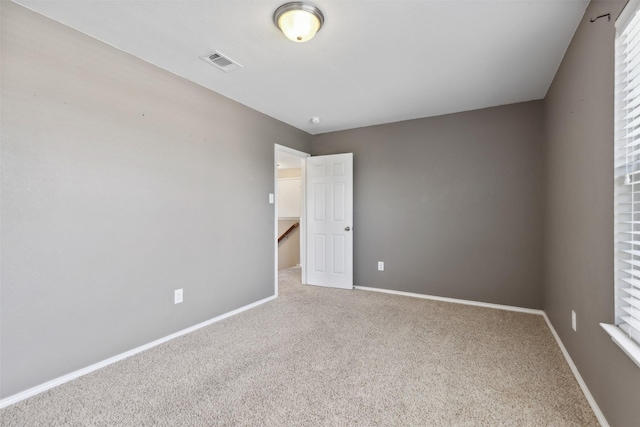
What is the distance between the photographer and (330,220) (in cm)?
441

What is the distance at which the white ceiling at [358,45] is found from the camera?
182 centimetres

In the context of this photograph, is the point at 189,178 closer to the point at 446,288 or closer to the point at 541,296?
the point at 446,288

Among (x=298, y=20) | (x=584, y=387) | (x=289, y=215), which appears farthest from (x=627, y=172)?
(x=289, y=215)

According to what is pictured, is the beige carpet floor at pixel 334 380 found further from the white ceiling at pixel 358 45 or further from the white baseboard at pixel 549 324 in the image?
Answer: the white ceiling at pixel 358 45

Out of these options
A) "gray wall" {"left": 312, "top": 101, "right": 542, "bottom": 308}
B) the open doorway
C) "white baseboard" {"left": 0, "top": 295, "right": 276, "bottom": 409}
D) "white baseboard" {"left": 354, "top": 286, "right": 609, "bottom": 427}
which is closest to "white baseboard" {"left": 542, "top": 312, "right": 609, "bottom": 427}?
"white baseboard" {"left": 354, "top": 286, "right": 609, "bottom": 427}

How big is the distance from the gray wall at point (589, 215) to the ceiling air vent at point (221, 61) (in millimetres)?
2392

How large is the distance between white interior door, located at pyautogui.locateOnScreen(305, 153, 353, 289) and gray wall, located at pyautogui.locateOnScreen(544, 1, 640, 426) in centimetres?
238

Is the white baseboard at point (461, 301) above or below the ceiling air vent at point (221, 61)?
below

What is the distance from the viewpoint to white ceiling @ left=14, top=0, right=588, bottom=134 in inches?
71.7

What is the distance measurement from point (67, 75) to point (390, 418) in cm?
294

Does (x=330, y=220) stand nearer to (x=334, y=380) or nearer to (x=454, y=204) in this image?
(x=454, y=204)

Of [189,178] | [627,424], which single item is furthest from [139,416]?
[627,424]

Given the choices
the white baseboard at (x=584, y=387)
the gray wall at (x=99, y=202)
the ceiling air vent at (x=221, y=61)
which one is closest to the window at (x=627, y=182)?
the white baseboard at (x=584, y=387)

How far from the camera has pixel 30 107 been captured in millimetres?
1843
